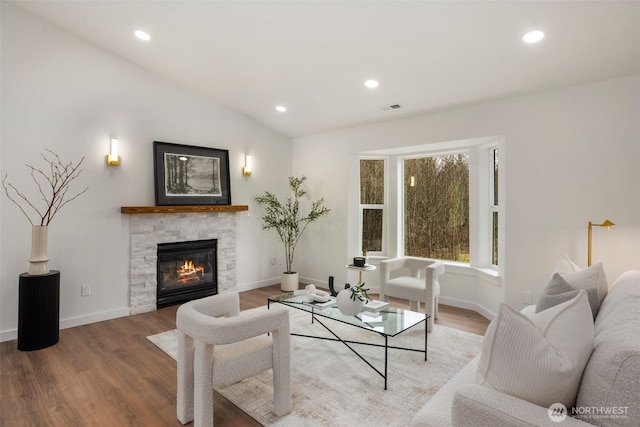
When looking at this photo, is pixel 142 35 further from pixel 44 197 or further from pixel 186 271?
pixel 186 271

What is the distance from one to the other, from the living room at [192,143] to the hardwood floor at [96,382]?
618 millimetres

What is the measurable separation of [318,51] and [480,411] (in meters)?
3.20

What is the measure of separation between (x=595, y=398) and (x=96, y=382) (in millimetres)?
3063

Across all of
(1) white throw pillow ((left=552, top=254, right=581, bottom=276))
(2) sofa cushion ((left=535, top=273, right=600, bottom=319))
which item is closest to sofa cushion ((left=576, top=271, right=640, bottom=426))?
(2) sofa cushion ((left=535, top=273, right=600, bottom=319))

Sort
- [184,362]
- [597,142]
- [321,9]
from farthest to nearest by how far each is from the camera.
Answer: [597,142] → [321,9] → [184,362]

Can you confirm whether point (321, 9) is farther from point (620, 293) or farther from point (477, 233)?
point (477, 233)

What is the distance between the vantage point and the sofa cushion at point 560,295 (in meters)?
1.93

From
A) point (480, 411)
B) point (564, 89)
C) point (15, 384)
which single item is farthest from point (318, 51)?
point (15, 384)

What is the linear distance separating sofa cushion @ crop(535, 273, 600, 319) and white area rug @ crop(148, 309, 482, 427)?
3.35 feet

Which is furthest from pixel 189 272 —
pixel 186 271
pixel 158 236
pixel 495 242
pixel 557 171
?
pixel 557 171

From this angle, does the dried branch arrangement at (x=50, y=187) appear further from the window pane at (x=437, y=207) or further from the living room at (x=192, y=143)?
the window pane at (x=437, y=207)

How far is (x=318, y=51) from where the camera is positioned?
339 cm

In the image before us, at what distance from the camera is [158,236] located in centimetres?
446

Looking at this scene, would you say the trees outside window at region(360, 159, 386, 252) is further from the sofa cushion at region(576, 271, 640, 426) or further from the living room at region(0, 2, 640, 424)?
the sofa cushion at region(576, 271, 640, 426)
